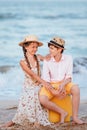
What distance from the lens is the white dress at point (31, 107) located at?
4262mm

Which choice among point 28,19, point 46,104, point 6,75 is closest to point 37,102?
point 46,104

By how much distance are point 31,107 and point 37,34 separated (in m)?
12.1

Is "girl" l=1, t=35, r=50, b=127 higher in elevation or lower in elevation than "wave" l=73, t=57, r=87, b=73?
lower

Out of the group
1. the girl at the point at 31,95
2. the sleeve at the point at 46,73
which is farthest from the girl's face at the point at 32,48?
the sleeve at the point at 46,73

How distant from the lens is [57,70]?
4379 mm

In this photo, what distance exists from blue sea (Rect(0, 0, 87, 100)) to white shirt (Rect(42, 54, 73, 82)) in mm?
1508

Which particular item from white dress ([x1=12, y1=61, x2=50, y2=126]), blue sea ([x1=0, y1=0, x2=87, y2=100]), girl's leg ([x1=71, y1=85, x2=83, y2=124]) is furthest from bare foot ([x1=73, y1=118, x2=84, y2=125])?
blue sea ([x1=0, y1=0, x2=87, y2=100])

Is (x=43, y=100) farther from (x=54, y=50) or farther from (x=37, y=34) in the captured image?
(x=37, y=34)

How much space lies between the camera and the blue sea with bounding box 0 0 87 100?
7207 mm

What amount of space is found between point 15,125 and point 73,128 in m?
0.47

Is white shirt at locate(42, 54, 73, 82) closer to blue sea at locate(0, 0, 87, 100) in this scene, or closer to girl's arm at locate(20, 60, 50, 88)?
girl's arm at locate(20, 60, 50, 88)

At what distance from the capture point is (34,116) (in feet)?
14.0

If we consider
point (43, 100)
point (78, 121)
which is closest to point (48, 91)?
point (43, 100)

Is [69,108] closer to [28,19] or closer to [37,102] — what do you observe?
[37,102]
